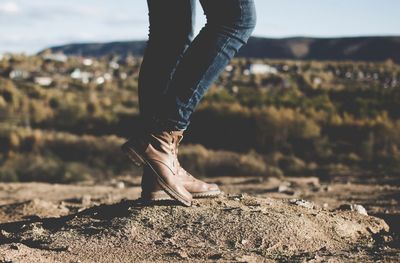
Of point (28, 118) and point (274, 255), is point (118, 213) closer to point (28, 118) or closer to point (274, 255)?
point (274, 255)

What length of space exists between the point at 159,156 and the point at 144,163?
0.07 m

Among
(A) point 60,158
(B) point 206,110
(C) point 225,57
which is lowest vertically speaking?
(A) point 60,158

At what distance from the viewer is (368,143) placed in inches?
881

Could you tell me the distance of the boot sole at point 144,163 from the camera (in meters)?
2.58

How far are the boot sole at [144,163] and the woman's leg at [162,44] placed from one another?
14 centimetres

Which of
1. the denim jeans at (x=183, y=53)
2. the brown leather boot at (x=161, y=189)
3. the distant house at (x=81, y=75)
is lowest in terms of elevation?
the distant house at (x=81, y=75)

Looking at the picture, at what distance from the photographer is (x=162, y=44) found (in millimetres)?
2520

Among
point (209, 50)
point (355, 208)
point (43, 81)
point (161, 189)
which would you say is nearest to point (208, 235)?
point (161, 189)

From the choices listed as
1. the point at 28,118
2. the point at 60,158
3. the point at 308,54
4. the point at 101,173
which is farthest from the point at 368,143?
the point at 308,54

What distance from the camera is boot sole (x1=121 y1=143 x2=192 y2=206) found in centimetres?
258

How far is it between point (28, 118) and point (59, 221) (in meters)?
32.2

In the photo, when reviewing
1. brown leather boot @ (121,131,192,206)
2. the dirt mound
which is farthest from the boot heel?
the dirt mound

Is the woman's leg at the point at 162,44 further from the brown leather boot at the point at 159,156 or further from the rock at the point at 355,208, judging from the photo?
the rock at the point at 355,208

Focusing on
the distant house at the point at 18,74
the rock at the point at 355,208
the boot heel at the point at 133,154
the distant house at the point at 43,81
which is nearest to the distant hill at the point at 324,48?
the distant house at the point at 18,74
